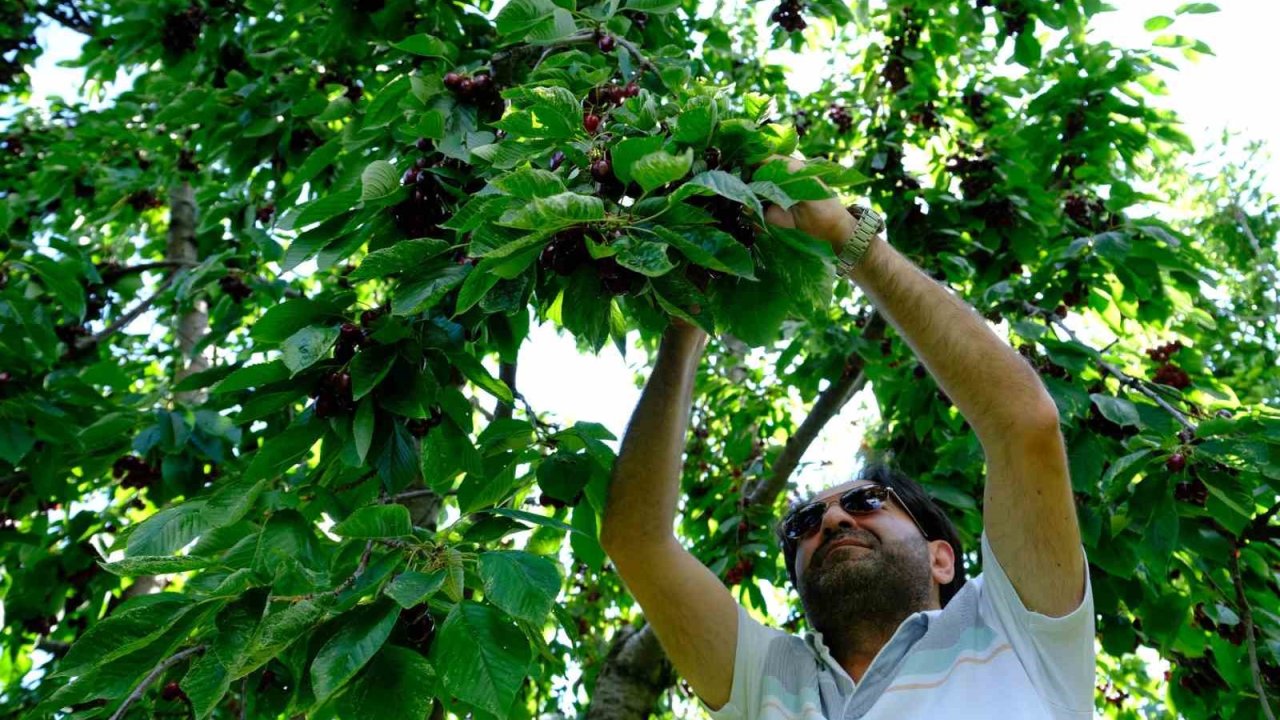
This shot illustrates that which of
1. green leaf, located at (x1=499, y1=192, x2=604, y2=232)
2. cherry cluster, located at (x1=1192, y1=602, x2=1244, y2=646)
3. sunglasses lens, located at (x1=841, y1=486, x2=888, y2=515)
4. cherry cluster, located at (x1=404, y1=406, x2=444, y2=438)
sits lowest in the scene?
cherry cluster, located at (x1=1192, y1=602, x2=1244, y2=646)

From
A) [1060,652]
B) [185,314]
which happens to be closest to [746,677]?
[1060,652]

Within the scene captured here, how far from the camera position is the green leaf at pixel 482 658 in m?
1.64

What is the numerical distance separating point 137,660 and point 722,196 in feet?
3.92

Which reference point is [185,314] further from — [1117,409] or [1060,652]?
[1060,652]

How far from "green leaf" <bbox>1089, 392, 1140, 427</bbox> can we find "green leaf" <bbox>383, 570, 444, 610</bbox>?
223 cm

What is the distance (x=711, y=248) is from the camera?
5.60 ft

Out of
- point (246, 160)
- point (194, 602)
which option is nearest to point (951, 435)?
point (246, 160)

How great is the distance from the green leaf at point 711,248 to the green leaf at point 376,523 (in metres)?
0.60

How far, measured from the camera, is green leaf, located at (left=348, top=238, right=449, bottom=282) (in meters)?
1.93

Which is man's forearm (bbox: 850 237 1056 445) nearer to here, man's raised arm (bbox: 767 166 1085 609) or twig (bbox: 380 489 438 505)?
man's raised arm (bbox: 767 166 1085 609)

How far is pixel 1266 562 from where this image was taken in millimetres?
3637

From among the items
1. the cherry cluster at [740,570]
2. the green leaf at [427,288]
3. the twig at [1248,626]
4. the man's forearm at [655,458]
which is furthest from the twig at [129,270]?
the twig at [1248,626]

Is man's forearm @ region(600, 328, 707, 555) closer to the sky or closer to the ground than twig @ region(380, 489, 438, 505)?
closer to the ground

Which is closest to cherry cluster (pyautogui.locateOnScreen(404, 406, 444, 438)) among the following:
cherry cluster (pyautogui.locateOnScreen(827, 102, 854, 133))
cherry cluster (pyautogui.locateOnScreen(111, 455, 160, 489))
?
cherry cluster (pyautogui.locateOnScreen(111, 455, 160, 489))
